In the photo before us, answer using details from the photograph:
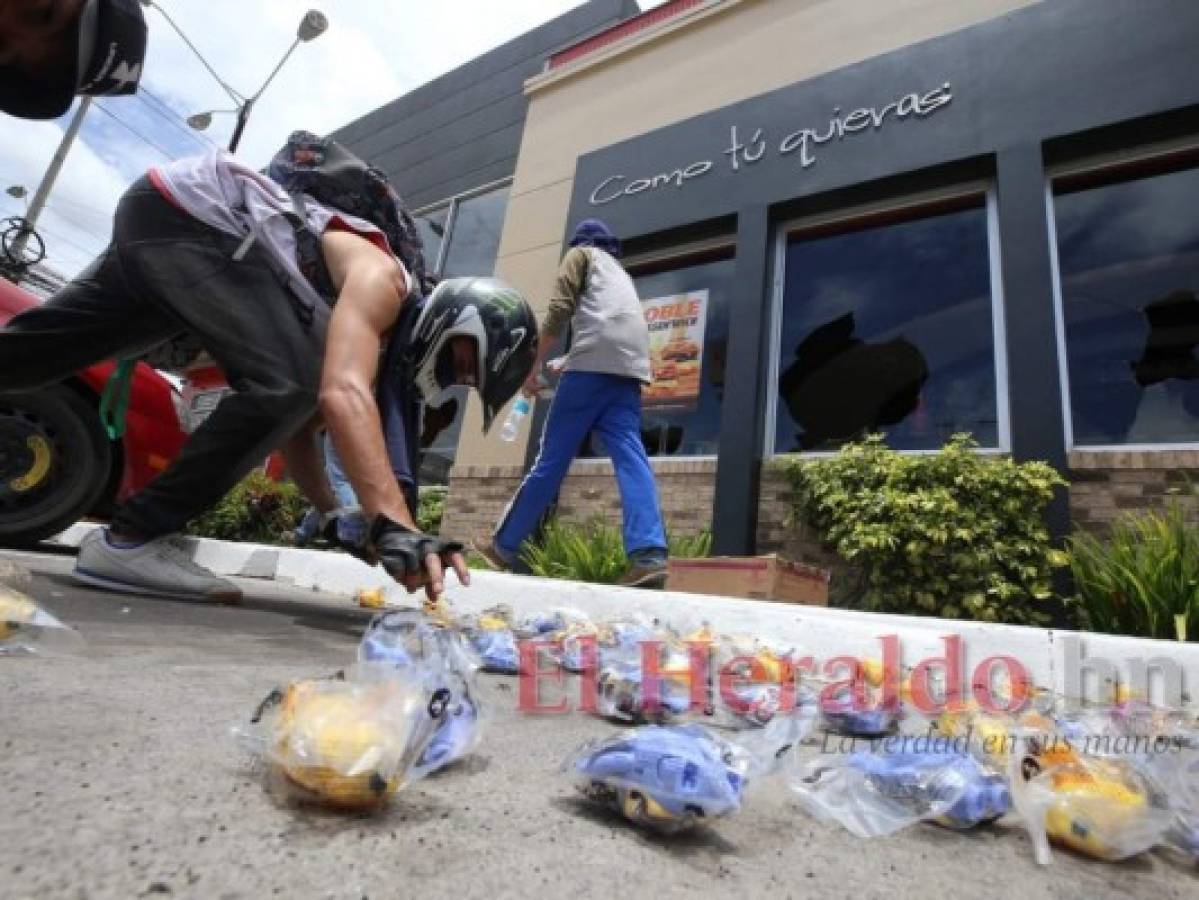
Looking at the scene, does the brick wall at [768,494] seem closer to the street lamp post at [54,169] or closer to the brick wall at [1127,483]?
the brick wall at [1127,483]

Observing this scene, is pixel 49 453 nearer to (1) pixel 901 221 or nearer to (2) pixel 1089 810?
(2) pixel 1089 810

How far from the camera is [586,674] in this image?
1.89 m

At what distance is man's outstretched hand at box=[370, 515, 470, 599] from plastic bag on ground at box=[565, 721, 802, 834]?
2.29 ft

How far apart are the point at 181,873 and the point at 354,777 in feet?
0.64

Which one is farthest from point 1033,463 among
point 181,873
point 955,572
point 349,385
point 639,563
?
point 181,873

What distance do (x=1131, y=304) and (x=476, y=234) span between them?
8.52 meters

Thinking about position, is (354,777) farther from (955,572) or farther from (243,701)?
(955,572)

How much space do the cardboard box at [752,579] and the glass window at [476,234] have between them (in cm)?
718

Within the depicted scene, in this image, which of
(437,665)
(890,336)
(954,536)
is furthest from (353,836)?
(890,336)

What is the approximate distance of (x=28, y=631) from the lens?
120 centimetres

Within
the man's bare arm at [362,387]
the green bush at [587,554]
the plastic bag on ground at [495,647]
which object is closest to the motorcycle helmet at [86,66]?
the man's bare arm at [362,387]

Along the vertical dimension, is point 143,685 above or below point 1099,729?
below

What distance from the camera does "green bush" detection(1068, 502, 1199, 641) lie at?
2.62 m

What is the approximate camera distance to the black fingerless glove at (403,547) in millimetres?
1547
